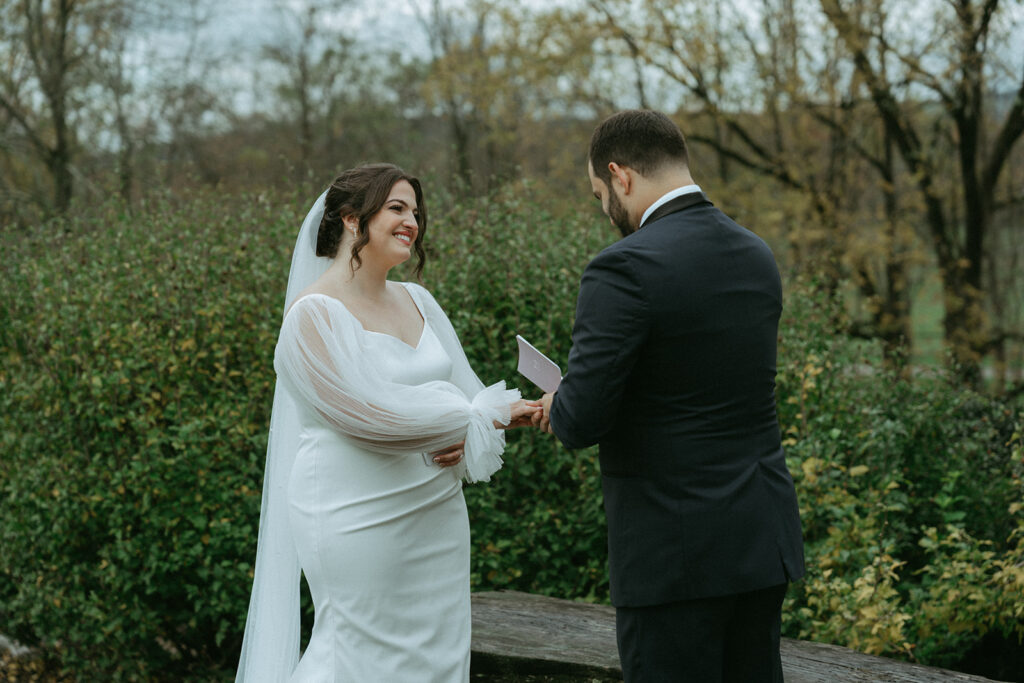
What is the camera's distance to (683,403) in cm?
240

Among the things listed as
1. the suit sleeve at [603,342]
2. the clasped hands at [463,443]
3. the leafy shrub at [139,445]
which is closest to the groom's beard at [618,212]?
the suit sleeve at [603,342]

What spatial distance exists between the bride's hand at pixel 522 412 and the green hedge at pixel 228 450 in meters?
1.47

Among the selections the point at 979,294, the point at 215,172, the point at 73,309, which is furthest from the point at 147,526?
the point at 215,172

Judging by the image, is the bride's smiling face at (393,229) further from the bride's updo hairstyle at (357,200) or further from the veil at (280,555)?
the veil at (280,555)

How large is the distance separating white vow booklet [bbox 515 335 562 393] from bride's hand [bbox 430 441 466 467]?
349 mm

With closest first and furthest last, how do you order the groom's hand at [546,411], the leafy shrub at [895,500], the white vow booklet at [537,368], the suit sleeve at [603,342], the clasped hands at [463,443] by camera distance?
the suit sleeve at [603,342], the groom's hand at [546,411], the white vow booklet at [537,368], the clasped hands at [463,443], the leafy shrub at [895,500]

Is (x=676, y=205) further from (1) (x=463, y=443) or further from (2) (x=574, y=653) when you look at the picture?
(2) (x=574, y=653)

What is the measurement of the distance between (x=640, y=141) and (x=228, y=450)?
2.98m

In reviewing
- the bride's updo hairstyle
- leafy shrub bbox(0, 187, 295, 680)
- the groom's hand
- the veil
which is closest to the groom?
the groom's hand

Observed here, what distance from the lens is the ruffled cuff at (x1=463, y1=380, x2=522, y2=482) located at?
3.12 m

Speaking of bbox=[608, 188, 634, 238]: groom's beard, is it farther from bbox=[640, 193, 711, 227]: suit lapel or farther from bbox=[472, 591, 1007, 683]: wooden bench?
bbox=[472, 591, 1007, 683]: wooden bench

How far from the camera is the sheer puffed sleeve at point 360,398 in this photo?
2.96 meters

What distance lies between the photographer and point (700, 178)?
46.6 feet

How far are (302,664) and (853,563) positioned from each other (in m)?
2.57
